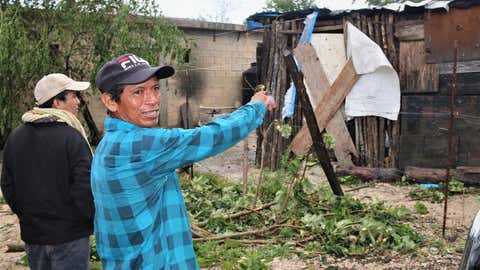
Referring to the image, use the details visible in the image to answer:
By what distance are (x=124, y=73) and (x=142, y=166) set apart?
380mm

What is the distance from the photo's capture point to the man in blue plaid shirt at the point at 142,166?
187cm

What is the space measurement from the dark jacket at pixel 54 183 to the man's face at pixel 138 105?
1.04 meters

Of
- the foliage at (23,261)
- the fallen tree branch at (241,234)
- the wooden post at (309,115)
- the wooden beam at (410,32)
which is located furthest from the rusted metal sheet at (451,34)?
the foliage at (23,261)

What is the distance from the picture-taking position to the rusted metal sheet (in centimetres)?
841

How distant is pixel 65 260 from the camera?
289cm

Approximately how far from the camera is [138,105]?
6.48 feet

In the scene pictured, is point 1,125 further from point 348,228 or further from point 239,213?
point 348,228

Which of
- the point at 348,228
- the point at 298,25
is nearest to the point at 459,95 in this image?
the point at 298,25

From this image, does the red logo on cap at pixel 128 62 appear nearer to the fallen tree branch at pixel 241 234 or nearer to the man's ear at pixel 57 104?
the man's ear at pixel 57 104

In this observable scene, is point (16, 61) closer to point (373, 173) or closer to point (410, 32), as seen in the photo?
point (373, 173)

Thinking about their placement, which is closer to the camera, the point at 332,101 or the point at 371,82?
the point at 371,82

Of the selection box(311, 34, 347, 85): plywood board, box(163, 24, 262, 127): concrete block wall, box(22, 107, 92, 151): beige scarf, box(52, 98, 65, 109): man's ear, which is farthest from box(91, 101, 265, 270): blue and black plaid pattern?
box(163, 24, 262, 127): concrete block wall

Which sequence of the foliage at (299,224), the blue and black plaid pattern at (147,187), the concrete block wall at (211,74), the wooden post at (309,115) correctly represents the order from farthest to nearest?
the concrete block wall at (211,74), the foliage at (299,224), the wooden post at (309,115), the blue and black plaid pattern at (147,187)

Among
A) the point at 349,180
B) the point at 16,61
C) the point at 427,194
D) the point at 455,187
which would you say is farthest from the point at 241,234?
the point at 16,61
